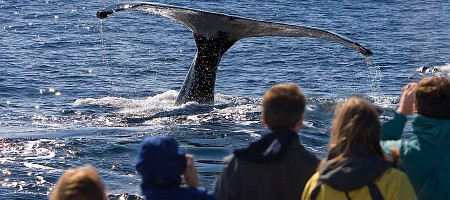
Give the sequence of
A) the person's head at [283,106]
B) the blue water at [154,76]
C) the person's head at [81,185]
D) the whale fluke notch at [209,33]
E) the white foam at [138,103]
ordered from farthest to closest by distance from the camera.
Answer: the white foam at [138,103]
the whale fluke notch at [209,33]
the blue water at [154,76]
the person's head at [283,106]
the person's head at [81,185]

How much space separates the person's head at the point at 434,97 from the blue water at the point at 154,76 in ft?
12.0

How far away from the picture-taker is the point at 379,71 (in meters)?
20.6

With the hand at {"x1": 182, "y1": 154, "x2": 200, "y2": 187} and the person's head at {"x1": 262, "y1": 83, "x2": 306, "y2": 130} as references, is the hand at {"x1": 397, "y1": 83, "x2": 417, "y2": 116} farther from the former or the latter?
the hand at {"x1": 182, "y1": 154, "x2": 200, "y2": 187}

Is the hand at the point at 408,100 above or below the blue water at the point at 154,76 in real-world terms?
above

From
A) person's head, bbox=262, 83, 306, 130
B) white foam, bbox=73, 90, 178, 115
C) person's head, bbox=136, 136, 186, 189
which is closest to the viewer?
person's head, bbox=136, 136, 186, 189

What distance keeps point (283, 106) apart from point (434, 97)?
2.59 ft

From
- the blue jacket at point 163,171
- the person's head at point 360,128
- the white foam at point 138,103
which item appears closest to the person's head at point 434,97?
the person's head at point 360,128

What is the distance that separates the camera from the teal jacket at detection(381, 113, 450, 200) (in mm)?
5340

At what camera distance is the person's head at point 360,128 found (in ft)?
15.8

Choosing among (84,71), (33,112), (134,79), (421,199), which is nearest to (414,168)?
(421,199)

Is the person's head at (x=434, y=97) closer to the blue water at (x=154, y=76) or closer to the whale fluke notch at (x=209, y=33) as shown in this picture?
the blue water at (x=154, y=76)

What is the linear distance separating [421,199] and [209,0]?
30.4m

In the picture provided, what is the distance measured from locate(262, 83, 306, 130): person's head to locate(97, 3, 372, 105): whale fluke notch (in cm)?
620

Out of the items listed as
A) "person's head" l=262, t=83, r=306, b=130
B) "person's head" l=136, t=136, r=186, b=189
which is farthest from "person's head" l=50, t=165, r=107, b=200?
"person's head" l=262, t=83, r=306, b=130
